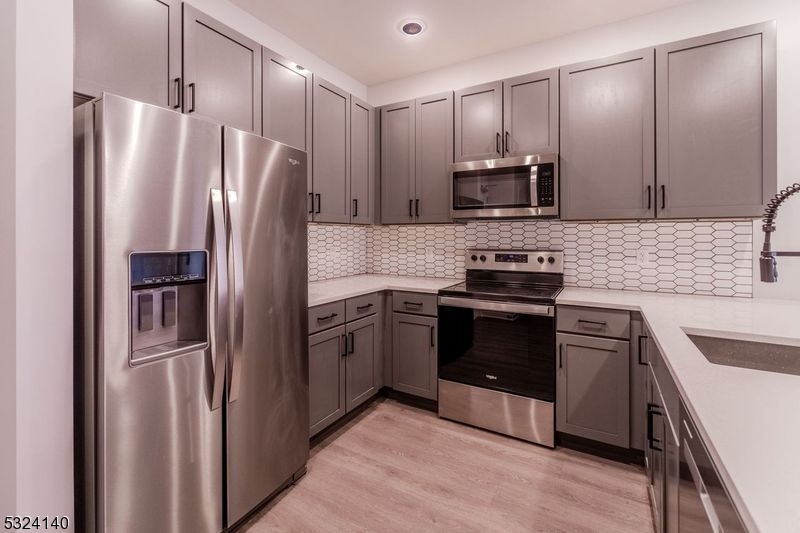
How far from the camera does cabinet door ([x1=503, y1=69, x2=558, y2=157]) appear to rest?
2.48 metres

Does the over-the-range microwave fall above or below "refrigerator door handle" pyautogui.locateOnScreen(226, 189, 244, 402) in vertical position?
above

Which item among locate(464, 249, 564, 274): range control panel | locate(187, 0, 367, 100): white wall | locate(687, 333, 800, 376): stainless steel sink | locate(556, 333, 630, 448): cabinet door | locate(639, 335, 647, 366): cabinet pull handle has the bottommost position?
locate(556, 333, 630, 448): cabinet door

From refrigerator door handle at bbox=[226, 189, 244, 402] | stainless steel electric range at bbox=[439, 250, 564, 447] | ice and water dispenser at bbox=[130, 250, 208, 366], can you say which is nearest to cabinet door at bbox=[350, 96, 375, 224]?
stainless steel electric range at bbox=[439, 250, 564, 447]

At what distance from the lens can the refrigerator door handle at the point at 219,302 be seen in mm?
1478

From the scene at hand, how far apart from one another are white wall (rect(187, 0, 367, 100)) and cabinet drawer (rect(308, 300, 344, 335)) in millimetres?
1831

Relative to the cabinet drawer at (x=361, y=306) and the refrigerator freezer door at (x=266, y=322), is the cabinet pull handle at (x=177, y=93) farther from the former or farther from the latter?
the cabinet drawer at (x=361, y=306)

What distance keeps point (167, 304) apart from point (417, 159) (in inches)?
84.4

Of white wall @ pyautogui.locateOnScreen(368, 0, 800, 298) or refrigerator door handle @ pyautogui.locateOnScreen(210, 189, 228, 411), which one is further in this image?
white wall @ pyautogui.locateOnScreen(368, 0, 800, 298)

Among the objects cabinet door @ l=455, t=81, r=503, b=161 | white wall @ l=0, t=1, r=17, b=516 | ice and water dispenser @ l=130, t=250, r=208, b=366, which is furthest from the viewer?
cabinet door @ l=455, t=81, r=503, b=161

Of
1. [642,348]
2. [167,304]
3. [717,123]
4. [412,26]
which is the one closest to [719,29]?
[717,123]

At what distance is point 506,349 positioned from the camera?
2.46 meters

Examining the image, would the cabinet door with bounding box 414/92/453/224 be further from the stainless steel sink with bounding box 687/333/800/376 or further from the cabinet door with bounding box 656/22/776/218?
the stainless steel sink with bounding box 687/333/800/376

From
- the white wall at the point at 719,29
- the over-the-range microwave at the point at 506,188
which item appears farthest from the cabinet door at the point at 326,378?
the white wall at the point at 719,29

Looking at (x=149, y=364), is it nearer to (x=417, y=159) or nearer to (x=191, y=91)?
(x=191, y=91)
